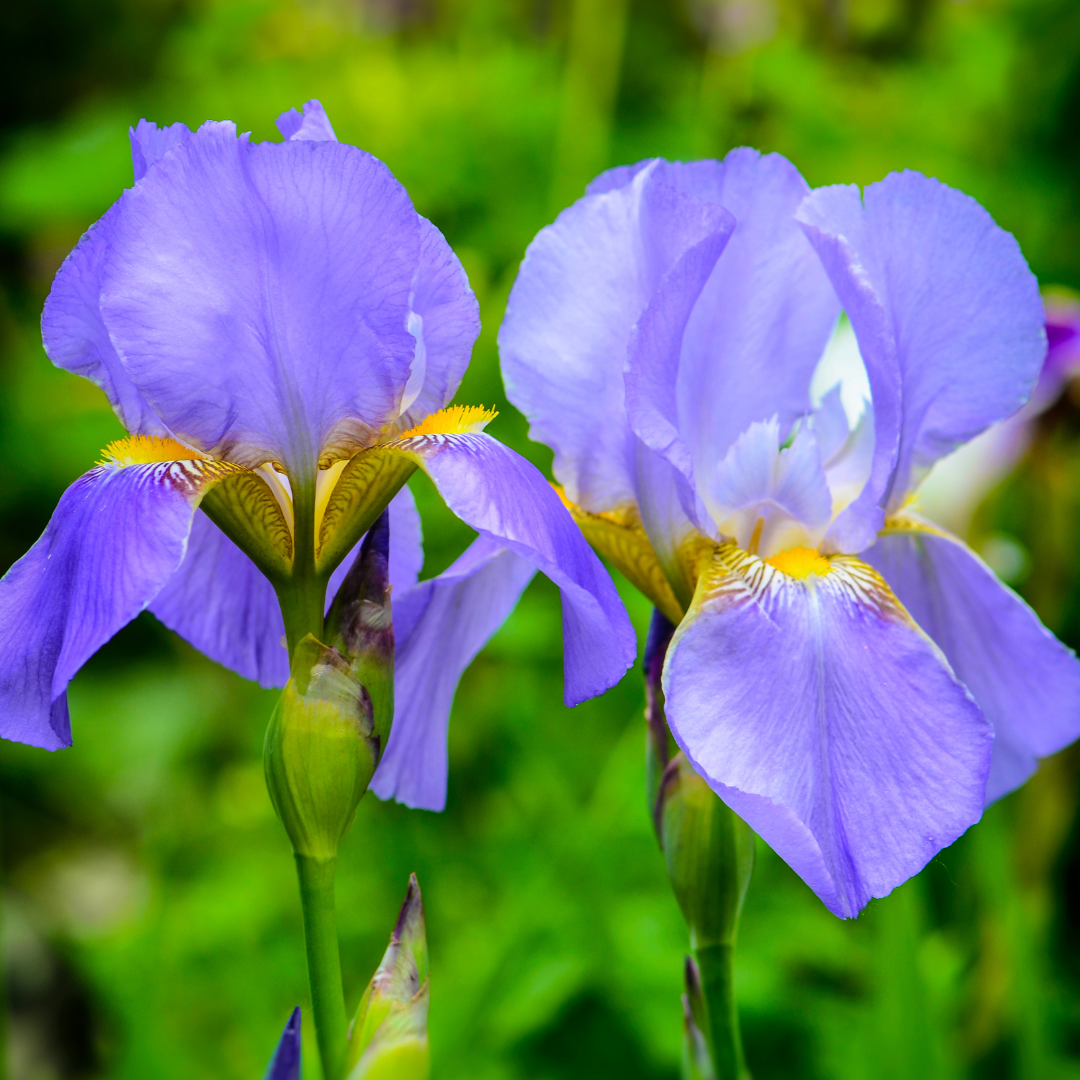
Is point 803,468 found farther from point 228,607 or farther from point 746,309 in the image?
point 228,607

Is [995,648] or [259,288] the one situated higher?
[259,288]

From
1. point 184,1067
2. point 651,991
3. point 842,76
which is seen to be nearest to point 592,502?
point 651,991

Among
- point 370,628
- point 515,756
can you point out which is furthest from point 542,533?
point 515,756

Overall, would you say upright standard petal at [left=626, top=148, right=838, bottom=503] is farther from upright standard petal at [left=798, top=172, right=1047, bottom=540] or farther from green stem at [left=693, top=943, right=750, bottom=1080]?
green stem at [left=693, top=943, right=750, bottom=1080]

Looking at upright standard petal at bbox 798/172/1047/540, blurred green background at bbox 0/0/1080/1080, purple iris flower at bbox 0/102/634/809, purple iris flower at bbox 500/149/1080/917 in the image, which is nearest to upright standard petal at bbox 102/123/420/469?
purple iris flower at bbox 0/102/634/809

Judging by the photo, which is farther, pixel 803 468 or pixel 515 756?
pixel 515 756

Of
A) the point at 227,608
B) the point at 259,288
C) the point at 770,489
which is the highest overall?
the point at 259,288

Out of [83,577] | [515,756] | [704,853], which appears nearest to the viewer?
[83,577]
